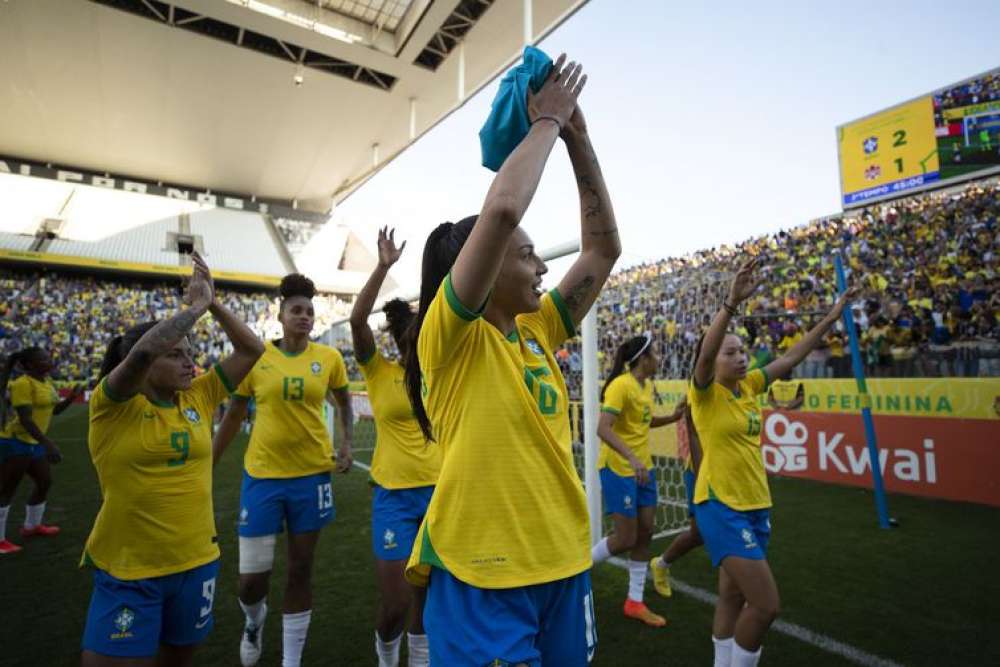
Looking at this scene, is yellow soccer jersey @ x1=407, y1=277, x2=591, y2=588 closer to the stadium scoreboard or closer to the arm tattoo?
the arm tattoo

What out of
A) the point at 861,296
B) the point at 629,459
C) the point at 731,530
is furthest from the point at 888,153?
the point at 731,530

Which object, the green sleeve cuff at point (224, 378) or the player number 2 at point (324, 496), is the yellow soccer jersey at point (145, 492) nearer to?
the green sleeve cuff at point (224, 378)

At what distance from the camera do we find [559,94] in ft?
4.93

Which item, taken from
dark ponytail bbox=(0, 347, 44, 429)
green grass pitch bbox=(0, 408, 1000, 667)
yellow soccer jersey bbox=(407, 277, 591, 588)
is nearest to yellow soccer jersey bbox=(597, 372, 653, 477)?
green grass pitch bbox=(0, 408, 1000, 667)

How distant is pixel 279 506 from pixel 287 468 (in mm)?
254

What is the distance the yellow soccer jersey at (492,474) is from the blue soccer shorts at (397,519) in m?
2.03

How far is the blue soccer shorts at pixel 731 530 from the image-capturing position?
10.3 ft

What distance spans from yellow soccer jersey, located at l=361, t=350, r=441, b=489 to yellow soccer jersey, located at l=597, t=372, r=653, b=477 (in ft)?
6.00

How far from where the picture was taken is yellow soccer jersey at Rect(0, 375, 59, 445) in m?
6.68

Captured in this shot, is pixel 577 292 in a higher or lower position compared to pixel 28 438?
higher

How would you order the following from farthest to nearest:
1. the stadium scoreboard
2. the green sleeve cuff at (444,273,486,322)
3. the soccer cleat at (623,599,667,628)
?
the stadium scoreboard
the soccer cleat at (623,599,667,628)
the green sleeve cuff at (444,273,486,322)

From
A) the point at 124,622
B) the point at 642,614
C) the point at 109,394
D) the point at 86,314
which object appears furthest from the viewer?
the point at 86,314

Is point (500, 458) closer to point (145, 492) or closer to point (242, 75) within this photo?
point (145, 492)

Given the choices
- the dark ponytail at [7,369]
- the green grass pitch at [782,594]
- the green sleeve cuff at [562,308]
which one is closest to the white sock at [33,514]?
the green grass pitch at [782,594]
